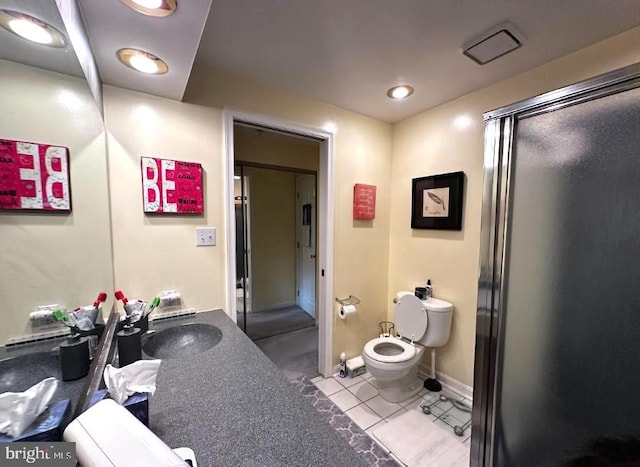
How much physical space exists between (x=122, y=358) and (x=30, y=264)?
0.50m

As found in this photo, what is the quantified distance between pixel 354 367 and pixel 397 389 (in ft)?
1.34

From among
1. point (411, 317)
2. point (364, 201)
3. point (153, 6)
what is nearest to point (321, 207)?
point (364, 201)

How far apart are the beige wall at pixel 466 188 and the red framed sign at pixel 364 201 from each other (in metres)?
0.28

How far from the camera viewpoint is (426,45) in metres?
1.39

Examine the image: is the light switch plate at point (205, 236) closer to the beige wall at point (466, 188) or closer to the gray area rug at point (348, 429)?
the gray area rug at point (348, 429)

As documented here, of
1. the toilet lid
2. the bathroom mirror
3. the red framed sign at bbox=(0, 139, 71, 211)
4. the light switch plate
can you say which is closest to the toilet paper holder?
the toilet lid

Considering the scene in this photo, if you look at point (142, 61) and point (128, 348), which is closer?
point (128, 348)

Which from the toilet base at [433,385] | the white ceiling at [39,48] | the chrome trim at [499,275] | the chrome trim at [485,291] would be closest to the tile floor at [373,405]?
the toilet base at [433,385]

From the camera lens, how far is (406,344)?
2092mm

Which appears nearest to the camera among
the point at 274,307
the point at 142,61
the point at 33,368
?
the point at 33,368

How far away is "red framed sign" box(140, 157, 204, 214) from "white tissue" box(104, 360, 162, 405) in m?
1.00

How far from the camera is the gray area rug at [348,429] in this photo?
1494 mm

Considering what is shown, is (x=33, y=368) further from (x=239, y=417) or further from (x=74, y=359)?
(x=239, y=417)

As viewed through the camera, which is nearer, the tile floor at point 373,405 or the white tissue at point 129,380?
the white tissue at point 129,380
